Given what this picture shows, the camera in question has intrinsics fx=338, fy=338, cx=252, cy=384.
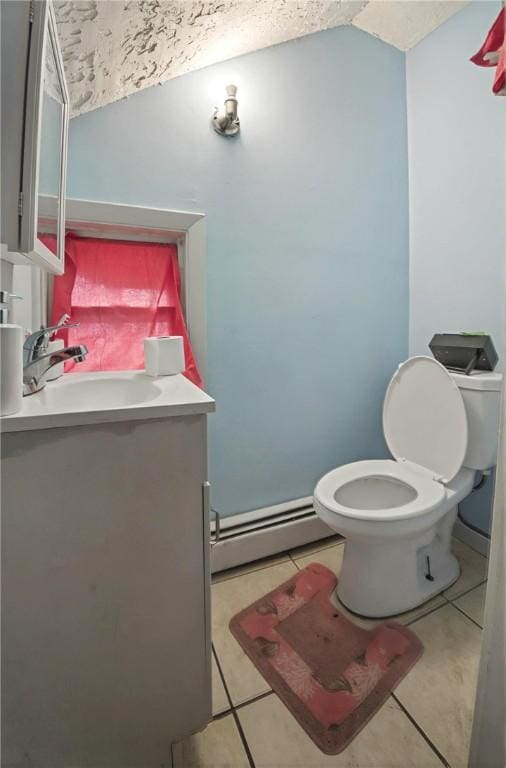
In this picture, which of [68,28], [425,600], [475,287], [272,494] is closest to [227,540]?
[272,494]

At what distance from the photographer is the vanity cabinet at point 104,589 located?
647mm

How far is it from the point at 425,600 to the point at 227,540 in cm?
83

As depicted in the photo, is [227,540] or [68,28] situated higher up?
[68,28]

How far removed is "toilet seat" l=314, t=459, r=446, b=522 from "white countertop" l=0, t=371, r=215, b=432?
70 cm

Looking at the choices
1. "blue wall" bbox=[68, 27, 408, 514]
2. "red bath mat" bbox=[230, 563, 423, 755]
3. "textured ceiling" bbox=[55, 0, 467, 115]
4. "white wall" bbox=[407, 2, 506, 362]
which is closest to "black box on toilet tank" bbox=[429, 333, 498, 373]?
"white wall" bbox=[407, 2, 506, 362]

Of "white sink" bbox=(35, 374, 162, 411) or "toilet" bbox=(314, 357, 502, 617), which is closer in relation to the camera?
"white sink" bbox=(35, 374, 162, 411)

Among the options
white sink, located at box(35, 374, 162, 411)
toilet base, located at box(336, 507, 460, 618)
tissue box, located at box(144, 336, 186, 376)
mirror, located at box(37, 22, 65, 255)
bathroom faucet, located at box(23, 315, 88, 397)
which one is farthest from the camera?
toilet base, located at box(336, 507, 460, 618)

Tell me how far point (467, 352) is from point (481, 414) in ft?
0.87

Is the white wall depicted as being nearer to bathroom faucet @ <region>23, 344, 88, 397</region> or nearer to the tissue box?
the tissue box

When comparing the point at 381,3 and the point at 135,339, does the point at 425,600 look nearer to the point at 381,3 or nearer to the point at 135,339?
the point at 135,339

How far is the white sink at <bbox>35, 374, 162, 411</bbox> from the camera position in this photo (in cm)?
100

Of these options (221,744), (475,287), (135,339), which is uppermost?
(475,287)

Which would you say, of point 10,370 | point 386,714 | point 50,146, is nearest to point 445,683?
point 386,714

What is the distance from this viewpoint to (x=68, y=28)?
0.83 meters
